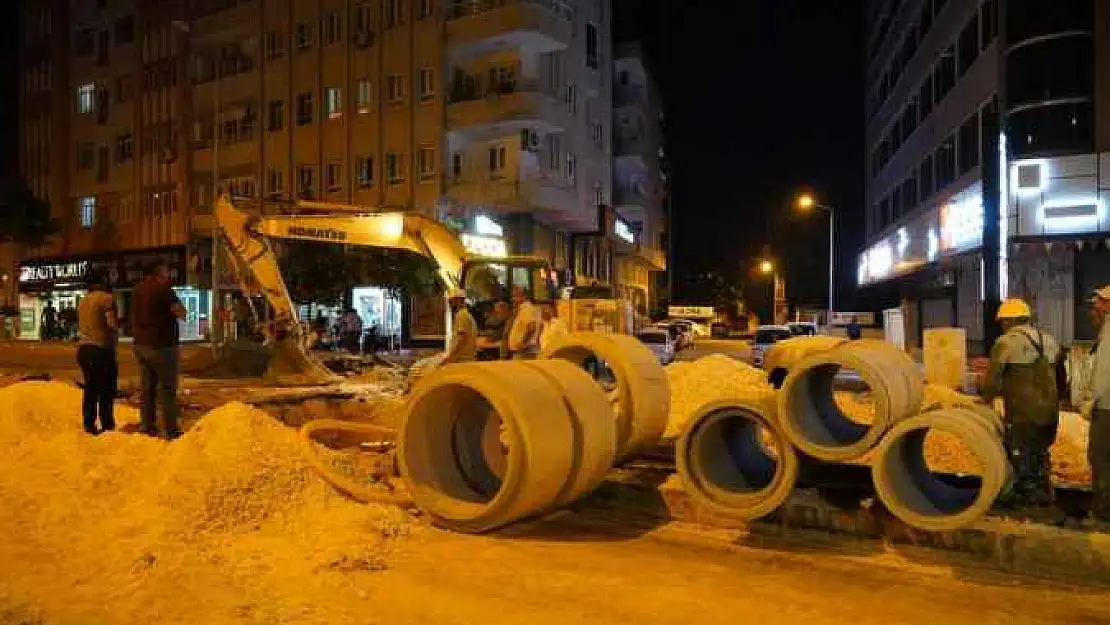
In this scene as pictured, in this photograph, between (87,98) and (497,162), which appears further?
(87,98)

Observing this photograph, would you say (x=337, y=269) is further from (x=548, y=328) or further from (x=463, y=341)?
(x=548, y=328)

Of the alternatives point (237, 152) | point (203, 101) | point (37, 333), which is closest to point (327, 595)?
point (237, 152)

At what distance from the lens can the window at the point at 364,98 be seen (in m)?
37.6

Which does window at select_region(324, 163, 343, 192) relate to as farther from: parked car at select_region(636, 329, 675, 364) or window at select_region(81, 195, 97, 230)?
window at select_region(81, 195, 97, 230)

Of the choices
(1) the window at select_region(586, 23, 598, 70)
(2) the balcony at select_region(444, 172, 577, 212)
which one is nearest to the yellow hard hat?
(2) the balcony at select_region(444, 172, 577, 212)

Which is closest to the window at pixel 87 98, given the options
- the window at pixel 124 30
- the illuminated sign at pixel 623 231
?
the window at pixel 124 30

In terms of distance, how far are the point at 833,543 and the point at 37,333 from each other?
50521 millimetres

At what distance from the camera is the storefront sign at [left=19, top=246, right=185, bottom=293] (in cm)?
4269

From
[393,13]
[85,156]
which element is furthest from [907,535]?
[85,156]

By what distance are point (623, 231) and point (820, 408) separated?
42548mm

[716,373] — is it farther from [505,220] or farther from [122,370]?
[505,220]

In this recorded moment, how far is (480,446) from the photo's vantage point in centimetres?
810

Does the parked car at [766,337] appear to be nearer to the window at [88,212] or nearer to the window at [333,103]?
the window at [333,103]

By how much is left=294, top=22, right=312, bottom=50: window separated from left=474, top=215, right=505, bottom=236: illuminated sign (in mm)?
12039
